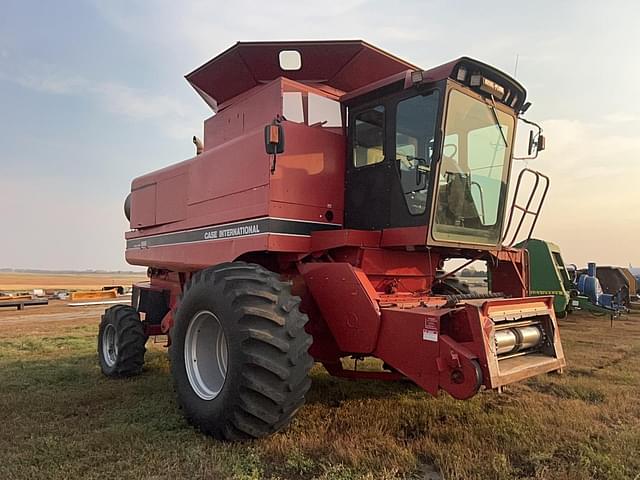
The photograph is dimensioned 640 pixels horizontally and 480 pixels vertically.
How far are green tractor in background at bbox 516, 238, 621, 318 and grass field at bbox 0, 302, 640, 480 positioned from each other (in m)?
5.99

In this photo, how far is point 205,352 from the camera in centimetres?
470

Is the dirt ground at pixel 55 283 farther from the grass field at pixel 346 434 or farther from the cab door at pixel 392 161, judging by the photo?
the cab door at pixel 392 161

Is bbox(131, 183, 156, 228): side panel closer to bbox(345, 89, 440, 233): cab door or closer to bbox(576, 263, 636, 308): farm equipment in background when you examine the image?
bbox(345, 89, 440, 233): cab door

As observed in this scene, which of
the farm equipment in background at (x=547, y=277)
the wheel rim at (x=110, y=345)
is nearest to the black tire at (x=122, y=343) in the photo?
the wheel rim at (x=110, y=345)

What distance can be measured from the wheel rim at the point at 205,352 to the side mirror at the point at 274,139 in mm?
1577

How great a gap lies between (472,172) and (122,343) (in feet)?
16.0

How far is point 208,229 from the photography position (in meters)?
5.80

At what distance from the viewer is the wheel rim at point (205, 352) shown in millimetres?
4523

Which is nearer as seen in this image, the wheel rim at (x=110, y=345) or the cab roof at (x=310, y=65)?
the cab roof at (x=310, y=65)

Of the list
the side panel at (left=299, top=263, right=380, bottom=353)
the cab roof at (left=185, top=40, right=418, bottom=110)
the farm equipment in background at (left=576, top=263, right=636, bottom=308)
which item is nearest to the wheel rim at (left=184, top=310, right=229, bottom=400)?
the side panel at (left=299, top=263, right=380, bottom=353)

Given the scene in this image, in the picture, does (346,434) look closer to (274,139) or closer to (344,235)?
(344,235)

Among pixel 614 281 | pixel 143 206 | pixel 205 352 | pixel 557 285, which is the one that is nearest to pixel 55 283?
pixel 614 281

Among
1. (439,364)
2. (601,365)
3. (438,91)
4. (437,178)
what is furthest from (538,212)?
(601,365)

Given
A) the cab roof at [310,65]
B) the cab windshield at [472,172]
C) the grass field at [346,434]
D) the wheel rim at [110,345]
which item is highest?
the cab roof at [310,65]
